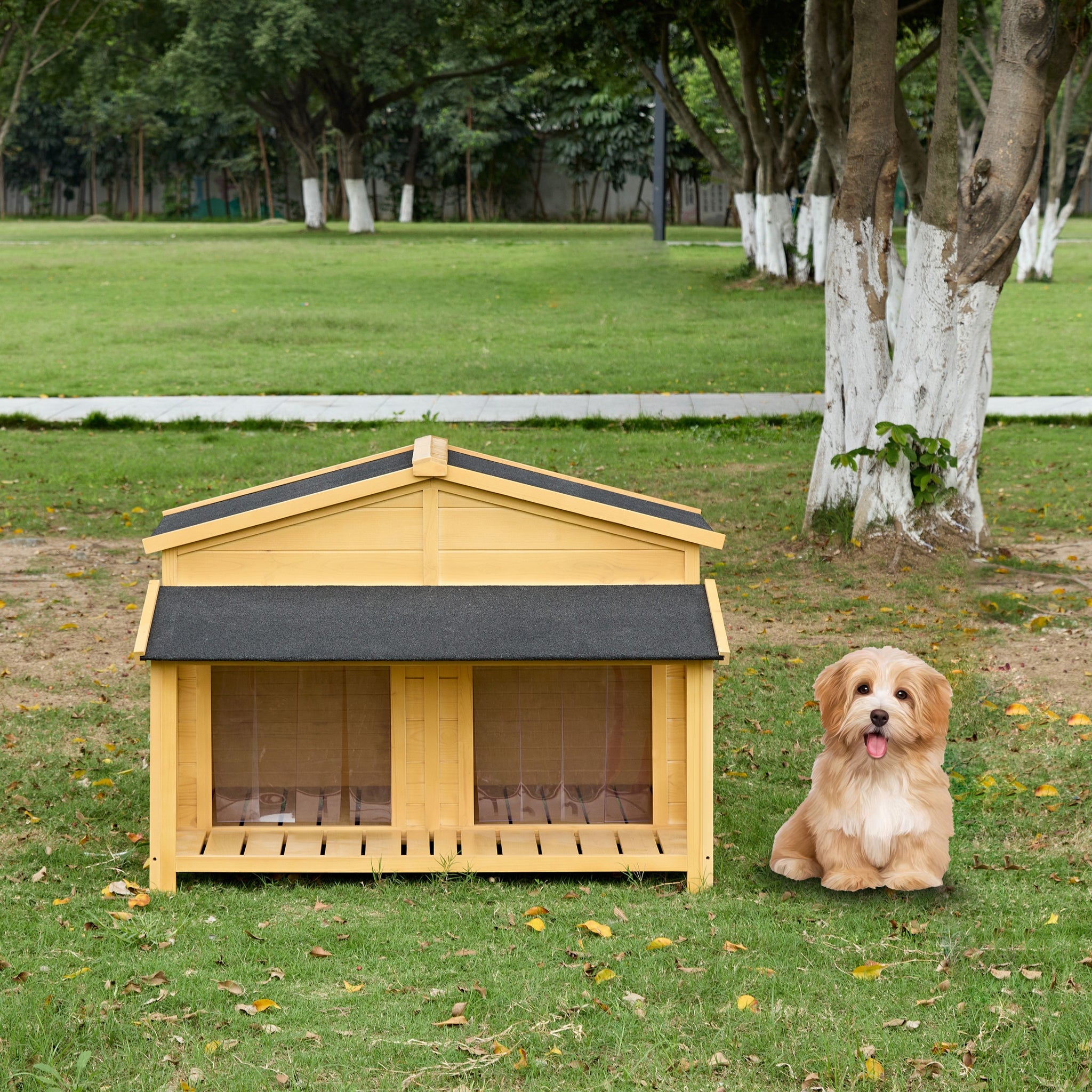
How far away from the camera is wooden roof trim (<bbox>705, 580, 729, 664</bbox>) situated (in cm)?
478

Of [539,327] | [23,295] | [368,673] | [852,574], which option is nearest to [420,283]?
[539,327]

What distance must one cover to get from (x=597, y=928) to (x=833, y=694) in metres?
1.13

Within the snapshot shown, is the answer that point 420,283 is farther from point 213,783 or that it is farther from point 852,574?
point 213,783

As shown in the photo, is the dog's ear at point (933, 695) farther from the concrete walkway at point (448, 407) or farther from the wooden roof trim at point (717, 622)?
the concrete walkway at point (448, 407)

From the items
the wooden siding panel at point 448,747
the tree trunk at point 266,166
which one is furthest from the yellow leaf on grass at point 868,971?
the tree trunk at point 266,166

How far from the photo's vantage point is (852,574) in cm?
978

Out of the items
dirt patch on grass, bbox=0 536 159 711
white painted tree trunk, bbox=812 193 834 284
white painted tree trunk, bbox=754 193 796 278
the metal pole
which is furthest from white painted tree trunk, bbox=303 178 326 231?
dirt patch on grass, bbox=0 536 159 711

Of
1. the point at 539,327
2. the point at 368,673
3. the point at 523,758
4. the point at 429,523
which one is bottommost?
the point at 523,758

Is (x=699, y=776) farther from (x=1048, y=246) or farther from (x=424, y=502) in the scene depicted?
(x=1048, y=246)

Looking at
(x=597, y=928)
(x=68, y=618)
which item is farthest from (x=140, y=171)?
(x=597, y=928)

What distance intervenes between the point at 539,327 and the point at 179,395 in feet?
24.5

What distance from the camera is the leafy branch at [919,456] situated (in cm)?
982

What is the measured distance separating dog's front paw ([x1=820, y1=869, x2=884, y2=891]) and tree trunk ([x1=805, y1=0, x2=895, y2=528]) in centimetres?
602

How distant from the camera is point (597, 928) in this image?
4582 millimetres
